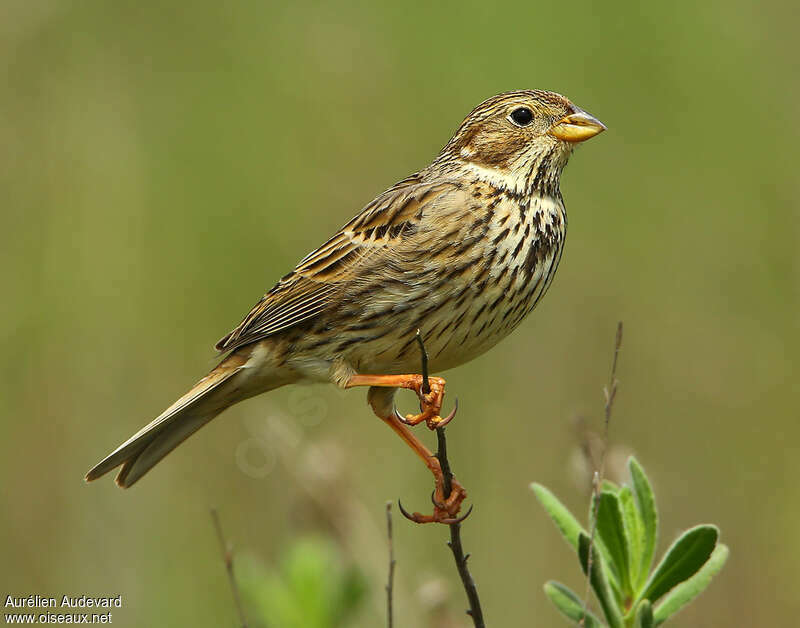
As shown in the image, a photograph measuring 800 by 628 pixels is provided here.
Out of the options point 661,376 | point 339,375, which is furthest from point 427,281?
point 661,376

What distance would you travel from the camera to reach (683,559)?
2.55 meters

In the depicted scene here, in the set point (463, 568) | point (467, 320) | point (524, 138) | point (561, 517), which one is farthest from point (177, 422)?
point (561, 517)

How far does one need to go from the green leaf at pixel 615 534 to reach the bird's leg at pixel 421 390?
0.81m

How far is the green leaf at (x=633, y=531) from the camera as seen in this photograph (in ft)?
8.89

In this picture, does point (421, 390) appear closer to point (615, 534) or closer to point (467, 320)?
point (467, 320)

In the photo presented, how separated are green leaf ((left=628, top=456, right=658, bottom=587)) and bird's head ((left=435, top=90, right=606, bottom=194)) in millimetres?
1951

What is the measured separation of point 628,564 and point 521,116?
237cm

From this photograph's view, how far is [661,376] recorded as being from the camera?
6840 mm

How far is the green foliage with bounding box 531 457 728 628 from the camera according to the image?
262cm

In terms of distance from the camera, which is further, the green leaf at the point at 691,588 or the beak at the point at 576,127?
the beak at the point at 576,127

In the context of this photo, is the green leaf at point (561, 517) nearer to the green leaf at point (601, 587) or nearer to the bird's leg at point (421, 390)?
the green leaf at point (601, 587)

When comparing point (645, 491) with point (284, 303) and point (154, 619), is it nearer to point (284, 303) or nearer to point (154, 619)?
point (284, 303)

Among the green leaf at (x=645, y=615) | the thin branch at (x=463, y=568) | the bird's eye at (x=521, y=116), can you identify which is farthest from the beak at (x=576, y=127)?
the green leaf at (x=645, y=615)

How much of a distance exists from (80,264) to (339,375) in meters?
2.76
